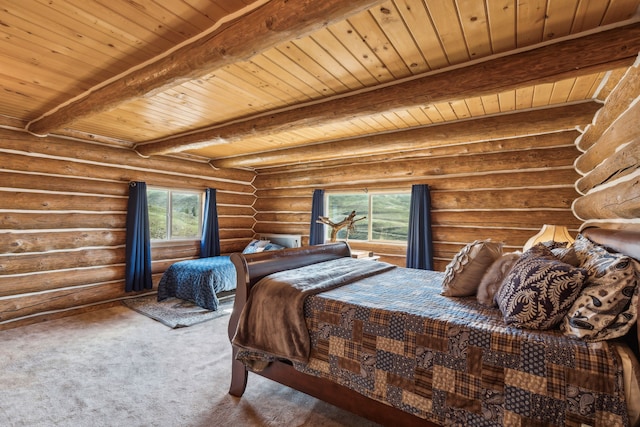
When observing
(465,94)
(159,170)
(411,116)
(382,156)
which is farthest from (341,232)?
(465,94)

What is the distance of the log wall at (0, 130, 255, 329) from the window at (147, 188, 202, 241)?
279mm

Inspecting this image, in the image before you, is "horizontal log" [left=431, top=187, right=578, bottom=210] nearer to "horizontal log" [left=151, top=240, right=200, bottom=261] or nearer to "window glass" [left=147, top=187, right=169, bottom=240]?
"horizontal log" [left=151, top=240, right=200, bottom=261]

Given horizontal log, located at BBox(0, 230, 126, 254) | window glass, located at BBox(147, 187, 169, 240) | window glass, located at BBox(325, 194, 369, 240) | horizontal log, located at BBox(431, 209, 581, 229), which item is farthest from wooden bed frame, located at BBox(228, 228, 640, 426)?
window glass, located at BBox(147, 187, 169, 240)

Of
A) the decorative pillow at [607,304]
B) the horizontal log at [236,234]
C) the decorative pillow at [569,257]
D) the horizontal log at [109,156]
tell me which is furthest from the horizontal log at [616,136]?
the horizontal log at [236,234]

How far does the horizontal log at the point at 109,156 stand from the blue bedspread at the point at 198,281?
163cm

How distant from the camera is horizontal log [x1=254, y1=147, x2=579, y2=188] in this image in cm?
394

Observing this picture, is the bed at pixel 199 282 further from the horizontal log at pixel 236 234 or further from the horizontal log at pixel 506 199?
the horizontal log at pixel 506 199

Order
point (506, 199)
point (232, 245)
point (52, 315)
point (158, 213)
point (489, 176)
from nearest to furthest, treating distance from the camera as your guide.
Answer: point (52, 315), point (506, 199), point (489, 176), point (158, 213), point (232, 245)

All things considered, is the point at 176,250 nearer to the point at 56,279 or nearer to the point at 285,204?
the point at 56,279

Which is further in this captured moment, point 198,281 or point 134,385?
point 198,281

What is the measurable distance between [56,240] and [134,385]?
9.08 ft

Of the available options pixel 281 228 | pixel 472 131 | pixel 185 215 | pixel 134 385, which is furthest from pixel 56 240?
pixel 472 131

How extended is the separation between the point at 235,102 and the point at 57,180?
2918mm

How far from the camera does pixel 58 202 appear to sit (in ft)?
13.9
